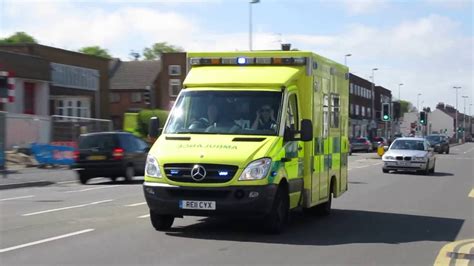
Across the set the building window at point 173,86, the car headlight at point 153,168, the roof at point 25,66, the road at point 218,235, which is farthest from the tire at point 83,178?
the building window at point 173,86

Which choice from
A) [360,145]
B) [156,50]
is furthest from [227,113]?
[156,50]

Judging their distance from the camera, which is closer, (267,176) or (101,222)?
(267,176)

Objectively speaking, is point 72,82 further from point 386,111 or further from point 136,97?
point 136,97

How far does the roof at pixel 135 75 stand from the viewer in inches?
3211

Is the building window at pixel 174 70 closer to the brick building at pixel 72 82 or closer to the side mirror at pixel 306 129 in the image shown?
the brick building at pixel 72 82

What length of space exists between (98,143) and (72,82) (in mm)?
28659

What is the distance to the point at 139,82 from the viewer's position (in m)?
81.9

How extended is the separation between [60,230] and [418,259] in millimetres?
5218

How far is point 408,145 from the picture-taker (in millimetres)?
30047

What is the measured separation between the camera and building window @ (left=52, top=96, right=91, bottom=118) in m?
47.8

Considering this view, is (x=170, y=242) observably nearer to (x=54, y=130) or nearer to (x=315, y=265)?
(x=315, y=265)

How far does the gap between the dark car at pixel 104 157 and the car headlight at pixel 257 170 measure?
13.1m

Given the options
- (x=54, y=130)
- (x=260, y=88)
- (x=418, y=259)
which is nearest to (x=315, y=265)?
(x=418, y=259)

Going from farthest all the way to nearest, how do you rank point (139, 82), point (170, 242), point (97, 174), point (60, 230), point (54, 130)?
point (139, 82) → point (54, 130) → point (97, 174) → point (60, 230) → point (170, 242)
